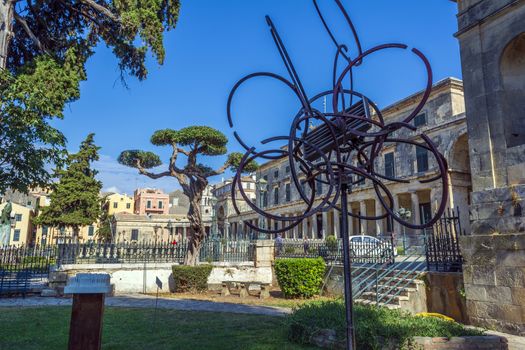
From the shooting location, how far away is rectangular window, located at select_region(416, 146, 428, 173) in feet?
101

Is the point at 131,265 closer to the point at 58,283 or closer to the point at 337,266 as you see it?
the point at 58,283

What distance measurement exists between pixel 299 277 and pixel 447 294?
5176mm

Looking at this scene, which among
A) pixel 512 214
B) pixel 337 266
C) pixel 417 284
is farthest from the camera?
pixel 337 266

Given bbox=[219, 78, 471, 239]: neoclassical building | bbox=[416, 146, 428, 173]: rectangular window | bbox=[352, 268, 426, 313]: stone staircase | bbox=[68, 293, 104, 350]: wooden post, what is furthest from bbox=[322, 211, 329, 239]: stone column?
bbox=[68, 293, 104, 350]: wooden post

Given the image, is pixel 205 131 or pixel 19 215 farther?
pixel 19 215

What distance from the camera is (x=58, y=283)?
505 inches

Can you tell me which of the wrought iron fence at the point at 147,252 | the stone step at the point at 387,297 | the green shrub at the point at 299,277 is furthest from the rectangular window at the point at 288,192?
the stone step at the point at 387,297

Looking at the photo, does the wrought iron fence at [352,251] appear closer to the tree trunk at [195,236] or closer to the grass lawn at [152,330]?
the tree trunk at [195,236]

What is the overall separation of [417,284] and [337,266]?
13.9 ft

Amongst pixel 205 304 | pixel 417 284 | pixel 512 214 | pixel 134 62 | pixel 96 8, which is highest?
pixel 96 8

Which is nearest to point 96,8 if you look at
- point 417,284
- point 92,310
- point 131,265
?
point 131,265

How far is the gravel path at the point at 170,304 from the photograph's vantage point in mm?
10734

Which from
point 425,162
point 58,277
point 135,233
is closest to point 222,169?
point 58,277

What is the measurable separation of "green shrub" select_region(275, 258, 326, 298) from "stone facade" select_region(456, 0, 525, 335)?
19.0 feet
